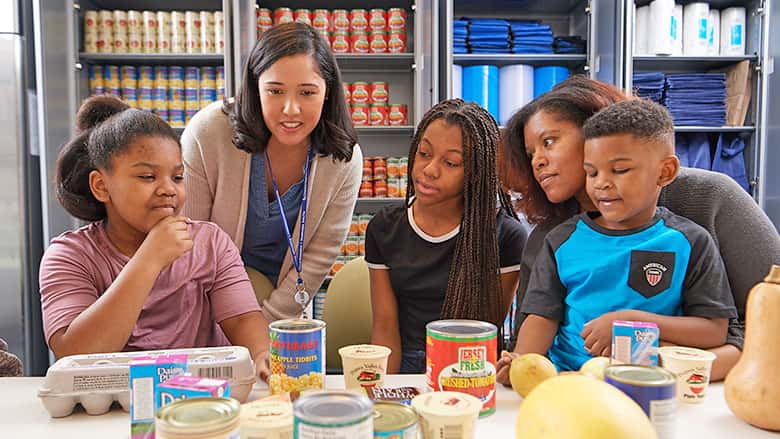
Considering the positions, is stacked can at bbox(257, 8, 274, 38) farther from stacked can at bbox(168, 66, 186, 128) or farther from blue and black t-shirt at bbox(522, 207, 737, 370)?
blue and black t-shirt at bbox(522, 207, 737, 370)

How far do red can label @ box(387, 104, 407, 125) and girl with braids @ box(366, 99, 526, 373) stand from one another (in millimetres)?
1801

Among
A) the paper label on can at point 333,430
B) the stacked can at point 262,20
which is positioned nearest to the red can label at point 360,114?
the stacked can at point 262,20

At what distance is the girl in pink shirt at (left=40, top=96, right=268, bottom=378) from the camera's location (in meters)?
1.27

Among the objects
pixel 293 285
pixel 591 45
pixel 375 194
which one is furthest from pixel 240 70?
pixel 591 45

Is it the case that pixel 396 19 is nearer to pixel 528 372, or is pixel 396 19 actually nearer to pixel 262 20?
pixel 262 20

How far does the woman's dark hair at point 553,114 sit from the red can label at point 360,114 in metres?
1.97

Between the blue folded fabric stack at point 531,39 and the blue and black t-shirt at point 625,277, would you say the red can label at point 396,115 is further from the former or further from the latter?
the blue and black t-shirt at point 625,277

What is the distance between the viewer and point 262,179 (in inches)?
73.9

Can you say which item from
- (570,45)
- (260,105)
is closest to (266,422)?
(260,105)

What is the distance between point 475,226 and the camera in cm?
157

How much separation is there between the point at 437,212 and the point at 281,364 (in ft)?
2.89

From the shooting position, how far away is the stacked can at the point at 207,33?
3.32 m

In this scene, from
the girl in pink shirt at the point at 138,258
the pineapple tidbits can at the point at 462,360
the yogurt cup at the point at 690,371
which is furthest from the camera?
the girl in pink shirt at the point at 138,258

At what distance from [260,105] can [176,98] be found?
185 cm
